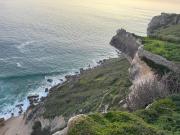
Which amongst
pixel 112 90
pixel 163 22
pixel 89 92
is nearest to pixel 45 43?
pixel 163 22

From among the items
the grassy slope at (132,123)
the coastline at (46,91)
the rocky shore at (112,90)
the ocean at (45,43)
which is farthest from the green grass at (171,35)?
the ocean at (45,43)

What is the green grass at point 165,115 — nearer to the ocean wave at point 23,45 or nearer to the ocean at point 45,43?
the ocean at point 45,43

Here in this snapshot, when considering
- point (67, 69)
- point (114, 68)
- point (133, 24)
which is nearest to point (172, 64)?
point (114, 68)

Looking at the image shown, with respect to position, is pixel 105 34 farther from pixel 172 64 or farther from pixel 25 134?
pixel 172 64

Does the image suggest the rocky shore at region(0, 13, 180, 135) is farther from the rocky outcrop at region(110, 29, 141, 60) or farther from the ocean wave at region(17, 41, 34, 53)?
the ocean wave at region(17, 41, 34, 53)

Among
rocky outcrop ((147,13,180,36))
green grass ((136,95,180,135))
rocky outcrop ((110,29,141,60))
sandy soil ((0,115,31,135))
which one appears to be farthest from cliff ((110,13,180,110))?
rocky outcrop ((147,13,180,36))

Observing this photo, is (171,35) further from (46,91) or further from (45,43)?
(45,43)
